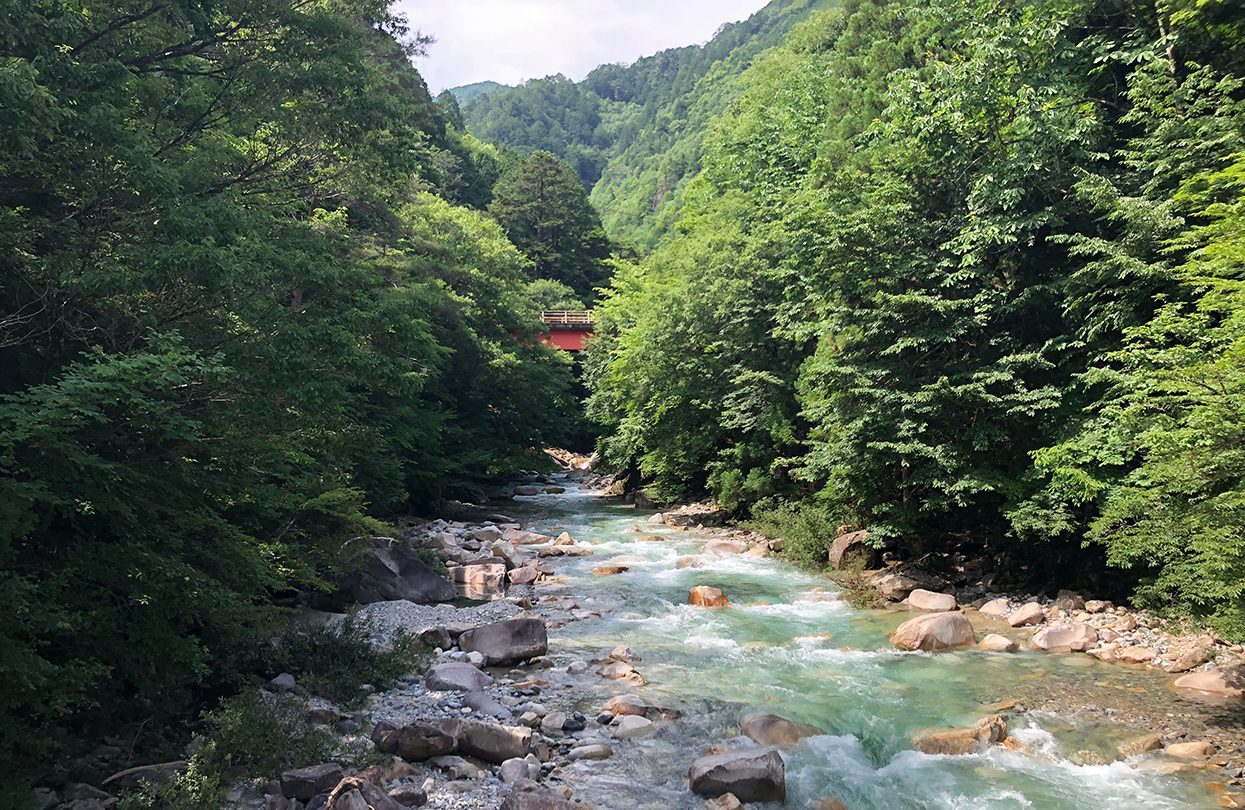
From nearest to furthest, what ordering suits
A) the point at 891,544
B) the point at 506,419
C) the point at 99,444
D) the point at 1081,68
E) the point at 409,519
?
the point at 99,444
the point at 1081,68
the point at 891,544
the point at 409,519
the point at 506,419

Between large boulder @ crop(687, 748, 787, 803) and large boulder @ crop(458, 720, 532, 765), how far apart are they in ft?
5.99

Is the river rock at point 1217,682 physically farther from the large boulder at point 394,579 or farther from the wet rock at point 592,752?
the large boulder at point 394,579

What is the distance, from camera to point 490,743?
26.3 feet

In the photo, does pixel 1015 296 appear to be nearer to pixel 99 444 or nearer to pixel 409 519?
pixel 99 444

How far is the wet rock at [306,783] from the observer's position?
6766mm

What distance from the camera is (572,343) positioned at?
4478 centimetres

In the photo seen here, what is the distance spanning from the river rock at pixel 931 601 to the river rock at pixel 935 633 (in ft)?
5.54

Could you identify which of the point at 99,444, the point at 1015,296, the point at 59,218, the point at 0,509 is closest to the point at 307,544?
the point at 99,444

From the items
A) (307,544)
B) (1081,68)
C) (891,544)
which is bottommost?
(891,544)

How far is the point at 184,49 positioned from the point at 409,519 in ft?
51.1

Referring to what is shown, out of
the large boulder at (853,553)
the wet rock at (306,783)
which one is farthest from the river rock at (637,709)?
the large boulder at (853,553)

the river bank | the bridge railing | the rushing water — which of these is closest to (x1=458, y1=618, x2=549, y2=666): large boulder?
the river bank

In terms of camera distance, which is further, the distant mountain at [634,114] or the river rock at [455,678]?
the distant mountain at [634,114]

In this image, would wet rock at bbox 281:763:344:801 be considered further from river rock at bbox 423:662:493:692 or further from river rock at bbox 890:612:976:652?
river rock at bbox 890:612:976:652
